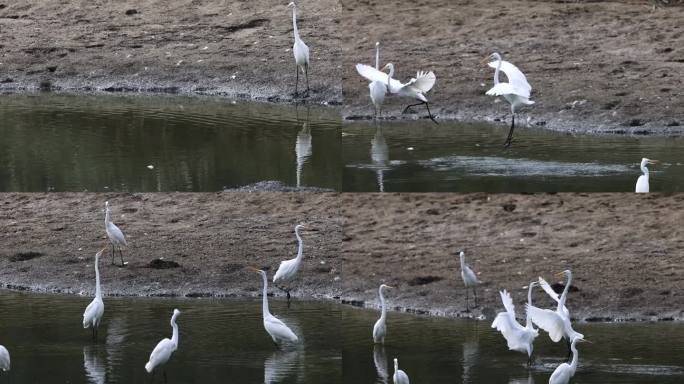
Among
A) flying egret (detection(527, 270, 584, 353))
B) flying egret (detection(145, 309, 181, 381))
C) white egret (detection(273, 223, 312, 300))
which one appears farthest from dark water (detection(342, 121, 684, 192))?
flying egret (detection(145, 309, 181, 381))

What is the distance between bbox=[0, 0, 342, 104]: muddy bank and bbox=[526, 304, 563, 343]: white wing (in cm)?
631

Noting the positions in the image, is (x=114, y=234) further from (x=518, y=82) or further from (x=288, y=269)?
(x=518, y=82)

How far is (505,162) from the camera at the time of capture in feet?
37.9

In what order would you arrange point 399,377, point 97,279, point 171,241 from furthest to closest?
1. point 171,241
2. point 97,279
3. point 399,377

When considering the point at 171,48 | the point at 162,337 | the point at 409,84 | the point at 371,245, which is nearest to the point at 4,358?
the point at 162,337


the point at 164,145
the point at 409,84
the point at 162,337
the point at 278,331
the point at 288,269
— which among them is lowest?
the point at 162,337

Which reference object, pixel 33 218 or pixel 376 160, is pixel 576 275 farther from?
pixel 33 218

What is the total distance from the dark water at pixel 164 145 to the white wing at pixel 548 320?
10.5 feet

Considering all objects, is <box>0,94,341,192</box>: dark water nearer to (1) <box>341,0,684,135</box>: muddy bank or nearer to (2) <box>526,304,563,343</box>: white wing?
(1) <box>341,0,684,135</box>: muddy bank

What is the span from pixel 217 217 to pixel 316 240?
3.27 feet

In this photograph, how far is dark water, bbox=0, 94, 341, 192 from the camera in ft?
38.8

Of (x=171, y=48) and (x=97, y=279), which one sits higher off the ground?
(x=171, y=48)

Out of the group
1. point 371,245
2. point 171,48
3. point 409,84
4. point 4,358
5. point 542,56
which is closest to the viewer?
point 4,358

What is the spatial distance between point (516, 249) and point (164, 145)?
148 inches
